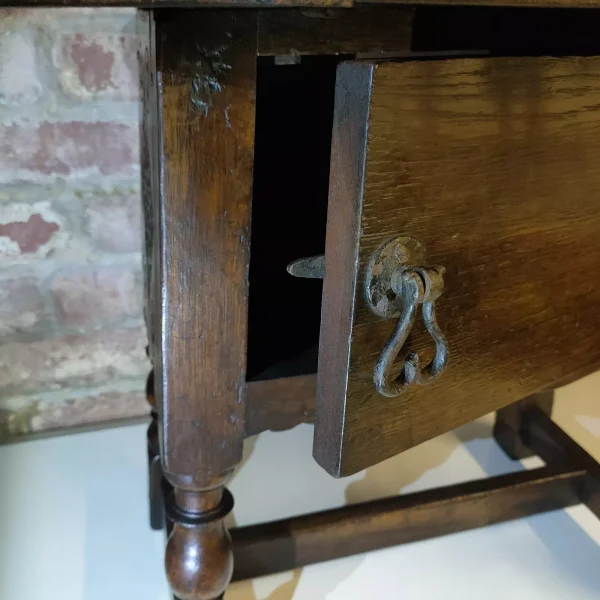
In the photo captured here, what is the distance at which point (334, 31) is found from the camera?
0.61 metres

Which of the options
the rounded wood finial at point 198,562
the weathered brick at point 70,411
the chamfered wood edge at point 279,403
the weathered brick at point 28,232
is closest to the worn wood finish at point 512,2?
the chamfered wood edge at point 279,403

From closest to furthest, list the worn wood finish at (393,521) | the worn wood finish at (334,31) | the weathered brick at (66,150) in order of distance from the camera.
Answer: the worn wood finish at (334,31) < the worn wood finish at (393,521) < the weathered brick at (66,150)

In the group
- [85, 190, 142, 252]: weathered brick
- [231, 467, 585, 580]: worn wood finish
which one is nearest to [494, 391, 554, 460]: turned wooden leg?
[231, 467, 585, 580]: worn wood finish

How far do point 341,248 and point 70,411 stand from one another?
83cm

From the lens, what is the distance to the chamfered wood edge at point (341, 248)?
1.23 ft

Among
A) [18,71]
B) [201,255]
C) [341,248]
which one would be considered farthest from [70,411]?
[341,248]

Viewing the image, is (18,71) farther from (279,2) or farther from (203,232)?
(279,2)

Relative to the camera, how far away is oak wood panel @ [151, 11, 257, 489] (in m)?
0.45

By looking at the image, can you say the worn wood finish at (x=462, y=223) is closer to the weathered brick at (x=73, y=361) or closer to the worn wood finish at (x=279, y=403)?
the worn wood finish at (x=279, y=403)

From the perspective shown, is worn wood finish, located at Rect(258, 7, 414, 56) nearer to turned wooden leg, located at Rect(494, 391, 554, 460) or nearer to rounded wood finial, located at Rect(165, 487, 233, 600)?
rounded wood finial, located at Rect(165, 487, 233, 600)

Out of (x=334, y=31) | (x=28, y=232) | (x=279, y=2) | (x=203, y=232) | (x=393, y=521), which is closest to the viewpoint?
(x=279, y=2)

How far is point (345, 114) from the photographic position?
38 cm

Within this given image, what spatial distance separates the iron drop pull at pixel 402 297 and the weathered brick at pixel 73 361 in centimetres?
72

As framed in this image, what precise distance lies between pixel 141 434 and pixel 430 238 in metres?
0.79
